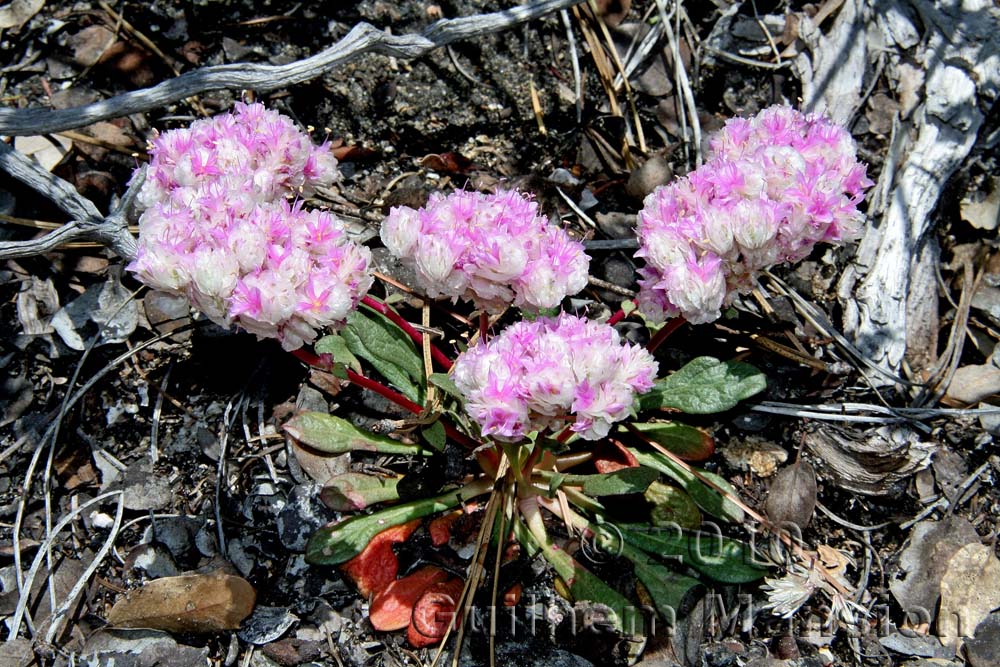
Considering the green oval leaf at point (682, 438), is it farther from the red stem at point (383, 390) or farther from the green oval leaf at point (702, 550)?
the red stem at point (383, 390)

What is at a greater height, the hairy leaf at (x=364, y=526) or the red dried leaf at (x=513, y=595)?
the hairy leaf at (x=364, y=526)

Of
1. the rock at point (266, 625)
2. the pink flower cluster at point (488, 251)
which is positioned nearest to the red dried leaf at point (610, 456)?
the pink flower cluster at point (488, 251)

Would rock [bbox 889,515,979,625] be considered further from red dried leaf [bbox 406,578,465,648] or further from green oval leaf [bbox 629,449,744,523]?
red dried leaf [bbox 406,578,465,648]

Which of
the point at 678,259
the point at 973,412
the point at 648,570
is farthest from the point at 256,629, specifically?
the point at 973,412

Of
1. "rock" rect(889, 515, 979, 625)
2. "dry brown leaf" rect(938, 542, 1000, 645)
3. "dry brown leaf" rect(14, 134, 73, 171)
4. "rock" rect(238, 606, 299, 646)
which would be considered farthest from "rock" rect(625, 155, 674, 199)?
"dry brown leaf" rect(14, 134, 73, 171)

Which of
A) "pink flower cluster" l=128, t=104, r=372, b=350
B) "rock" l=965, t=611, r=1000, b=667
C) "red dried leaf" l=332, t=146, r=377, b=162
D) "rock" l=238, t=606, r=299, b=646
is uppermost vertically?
"pink flower cluster" l=128, t=104, r=372, b=350

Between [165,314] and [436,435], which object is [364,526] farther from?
[165,314]

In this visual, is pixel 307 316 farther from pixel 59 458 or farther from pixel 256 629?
pixel 59 458
